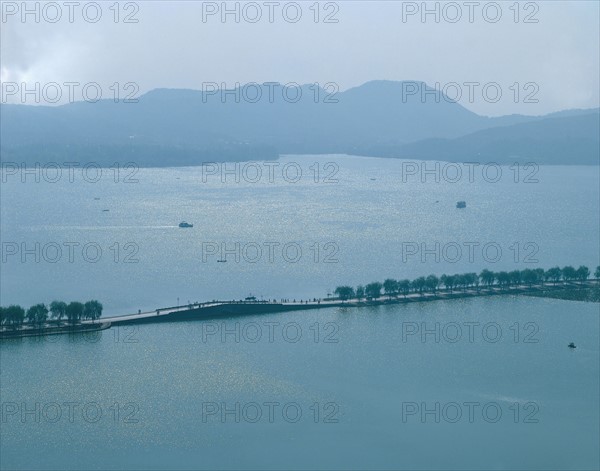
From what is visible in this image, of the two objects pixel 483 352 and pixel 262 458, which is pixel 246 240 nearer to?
pixel 483 352

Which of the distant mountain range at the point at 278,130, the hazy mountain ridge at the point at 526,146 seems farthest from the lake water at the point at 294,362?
the hazy mountain ridge at the point at 526,146

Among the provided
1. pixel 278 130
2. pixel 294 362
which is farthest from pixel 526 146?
pixel 294 362

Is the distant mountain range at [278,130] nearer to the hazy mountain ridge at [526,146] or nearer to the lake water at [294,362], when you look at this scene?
the hazy mountain ridge at [526,146]

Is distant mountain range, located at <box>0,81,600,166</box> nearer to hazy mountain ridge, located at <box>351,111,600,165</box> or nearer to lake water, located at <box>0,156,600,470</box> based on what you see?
hazy mountain ridge, located at <box>351,111,600,165</box>

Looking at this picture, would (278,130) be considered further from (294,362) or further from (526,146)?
(294,362)

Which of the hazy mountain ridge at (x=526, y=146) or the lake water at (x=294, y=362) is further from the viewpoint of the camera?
the hazy mountain ridge at (x=526, y=146)

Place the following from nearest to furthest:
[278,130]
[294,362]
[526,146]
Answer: [294,362], [526,146], [278,130]

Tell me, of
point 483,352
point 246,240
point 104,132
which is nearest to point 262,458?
point 483,352

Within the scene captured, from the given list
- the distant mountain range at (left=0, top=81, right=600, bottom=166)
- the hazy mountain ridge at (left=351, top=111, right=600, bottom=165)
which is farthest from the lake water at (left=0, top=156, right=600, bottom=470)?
the hazy mountain ridge at (left=351, top=111, right=600, bottom=165)
